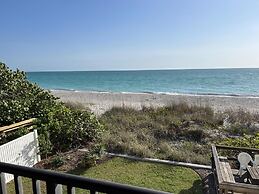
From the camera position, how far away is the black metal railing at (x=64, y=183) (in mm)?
1179

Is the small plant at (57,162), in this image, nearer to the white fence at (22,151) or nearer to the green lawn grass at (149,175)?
the white fence at (22,151)

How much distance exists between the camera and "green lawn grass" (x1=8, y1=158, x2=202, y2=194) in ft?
17.4

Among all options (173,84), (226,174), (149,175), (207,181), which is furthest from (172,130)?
(173,84)

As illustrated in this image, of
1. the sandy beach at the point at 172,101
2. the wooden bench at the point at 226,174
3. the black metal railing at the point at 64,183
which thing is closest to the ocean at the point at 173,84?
the sandy beach at the point at 172,101

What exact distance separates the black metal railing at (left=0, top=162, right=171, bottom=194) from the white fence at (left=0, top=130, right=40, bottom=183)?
174 inches

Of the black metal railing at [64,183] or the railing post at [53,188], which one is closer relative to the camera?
the black metal railing at [64,183]

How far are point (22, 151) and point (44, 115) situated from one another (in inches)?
71.5

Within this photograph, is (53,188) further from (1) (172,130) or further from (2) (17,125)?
(1) (172,130)

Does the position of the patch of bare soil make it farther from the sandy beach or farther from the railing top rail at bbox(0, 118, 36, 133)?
the sandy beach

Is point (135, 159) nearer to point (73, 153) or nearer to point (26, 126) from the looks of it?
point (73, 153)

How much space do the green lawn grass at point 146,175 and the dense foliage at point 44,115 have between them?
5.40ft

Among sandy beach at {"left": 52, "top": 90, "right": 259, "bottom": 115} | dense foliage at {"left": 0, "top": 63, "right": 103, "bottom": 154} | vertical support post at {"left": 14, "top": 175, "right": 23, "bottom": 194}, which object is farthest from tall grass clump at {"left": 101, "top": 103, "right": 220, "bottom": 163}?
vertical support post at {"left": 14, "top": 175, "right": 23, "bottom": 194}

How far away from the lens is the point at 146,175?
5.89 m

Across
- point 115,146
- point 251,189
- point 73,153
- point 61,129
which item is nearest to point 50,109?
point 61,129
